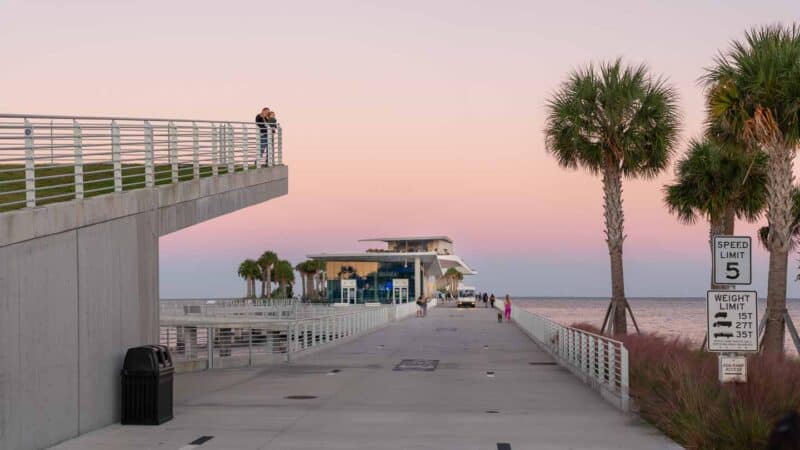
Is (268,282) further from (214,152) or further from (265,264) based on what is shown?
(214,152)

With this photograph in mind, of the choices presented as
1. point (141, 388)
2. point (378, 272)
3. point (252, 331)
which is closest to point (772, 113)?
point (141, 388)

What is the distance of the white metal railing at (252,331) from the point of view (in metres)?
28.8

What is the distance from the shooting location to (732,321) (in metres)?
14.6

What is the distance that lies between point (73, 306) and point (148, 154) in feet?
15.7

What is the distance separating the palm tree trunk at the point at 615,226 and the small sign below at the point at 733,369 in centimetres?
2196

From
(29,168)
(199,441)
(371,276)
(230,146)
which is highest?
(230,146)

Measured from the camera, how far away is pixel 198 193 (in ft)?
66.1

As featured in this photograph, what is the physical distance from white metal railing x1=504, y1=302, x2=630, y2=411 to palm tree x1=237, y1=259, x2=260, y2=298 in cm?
11028

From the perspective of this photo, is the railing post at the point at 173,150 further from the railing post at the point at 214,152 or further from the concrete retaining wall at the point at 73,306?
A: the railing post at the point at 214,152

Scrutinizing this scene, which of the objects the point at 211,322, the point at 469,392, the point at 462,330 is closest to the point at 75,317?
the point at 469,392

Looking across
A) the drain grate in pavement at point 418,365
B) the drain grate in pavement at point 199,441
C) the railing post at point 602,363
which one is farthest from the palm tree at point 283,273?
the drain grate in pavement at point 199,441

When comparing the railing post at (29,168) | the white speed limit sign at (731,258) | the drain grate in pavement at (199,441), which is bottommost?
the drain grate in pavement at (199,441)

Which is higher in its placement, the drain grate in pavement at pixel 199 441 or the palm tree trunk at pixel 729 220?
the palm tree trunk at pixel 729 220

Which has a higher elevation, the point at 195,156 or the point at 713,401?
the point at 195,156
